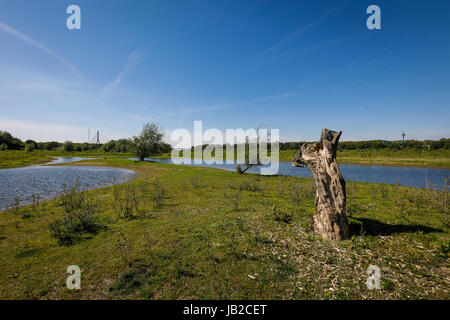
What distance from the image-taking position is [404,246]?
595cm

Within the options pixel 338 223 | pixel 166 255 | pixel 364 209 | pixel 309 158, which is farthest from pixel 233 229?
pixel 364 209

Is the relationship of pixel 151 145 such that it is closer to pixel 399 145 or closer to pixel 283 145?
pixel 283 145

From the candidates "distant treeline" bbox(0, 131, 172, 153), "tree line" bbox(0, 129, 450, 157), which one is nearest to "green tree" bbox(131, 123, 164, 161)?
"tree line" bbox(0, 129, 450, 157)

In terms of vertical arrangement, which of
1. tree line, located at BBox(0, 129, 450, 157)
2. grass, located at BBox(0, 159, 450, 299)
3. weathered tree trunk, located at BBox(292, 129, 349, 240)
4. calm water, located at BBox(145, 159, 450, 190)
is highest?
tree line, located at BBox(0, 129, 450, 157)

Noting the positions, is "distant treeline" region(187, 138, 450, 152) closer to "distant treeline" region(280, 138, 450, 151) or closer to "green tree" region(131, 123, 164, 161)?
"distant treeline" region(280, 138, 450, 151)

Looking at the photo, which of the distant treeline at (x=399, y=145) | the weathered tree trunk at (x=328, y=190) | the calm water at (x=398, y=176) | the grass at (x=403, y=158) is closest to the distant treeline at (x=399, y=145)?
the distant treeline at (x=399, y=145)

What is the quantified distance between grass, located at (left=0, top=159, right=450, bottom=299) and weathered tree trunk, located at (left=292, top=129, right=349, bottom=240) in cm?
50

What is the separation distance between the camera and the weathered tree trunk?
6.52m

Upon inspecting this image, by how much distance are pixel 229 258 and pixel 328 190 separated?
4.49 m

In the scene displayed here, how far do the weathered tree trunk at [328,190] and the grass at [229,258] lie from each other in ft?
1.64

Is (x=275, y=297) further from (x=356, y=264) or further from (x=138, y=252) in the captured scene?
(x=138, y=252)

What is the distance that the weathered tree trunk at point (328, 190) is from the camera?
652 centimetres

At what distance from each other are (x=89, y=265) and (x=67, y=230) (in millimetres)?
3289

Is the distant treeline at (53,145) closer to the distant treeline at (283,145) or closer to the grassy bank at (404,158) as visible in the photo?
the distant treeline at (283,145)
